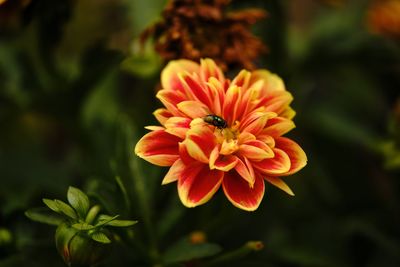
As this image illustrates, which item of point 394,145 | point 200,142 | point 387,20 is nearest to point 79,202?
point 200,142

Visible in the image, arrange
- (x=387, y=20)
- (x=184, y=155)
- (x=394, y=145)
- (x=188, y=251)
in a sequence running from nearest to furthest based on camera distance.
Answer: (x=184, y=155) → (x=188, y=251) → (x=394, y=145) → (x=387, y=20)

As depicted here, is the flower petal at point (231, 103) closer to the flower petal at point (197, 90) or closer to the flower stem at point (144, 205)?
the flower petal at point (197, 90)

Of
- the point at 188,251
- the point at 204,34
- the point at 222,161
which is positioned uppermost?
the point at 204,34

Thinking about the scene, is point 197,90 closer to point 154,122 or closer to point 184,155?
point 184,155

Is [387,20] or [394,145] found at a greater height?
[387,20]

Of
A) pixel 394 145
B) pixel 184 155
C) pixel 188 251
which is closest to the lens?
pixel 184 155

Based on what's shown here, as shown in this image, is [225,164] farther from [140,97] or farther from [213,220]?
[140,97]

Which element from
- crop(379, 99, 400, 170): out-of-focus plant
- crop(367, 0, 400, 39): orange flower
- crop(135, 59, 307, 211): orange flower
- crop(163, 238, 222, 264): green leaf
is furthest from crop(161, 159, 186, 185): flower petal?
crop(367, 0, 400, 39): orange flower

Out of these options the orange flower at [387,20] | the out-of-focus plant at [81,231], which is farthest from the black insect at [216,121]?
the orange flower at [387,20]

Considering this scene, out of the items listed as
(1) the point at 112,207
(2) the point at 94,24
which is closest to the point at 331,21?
→ (2) the point at 94,24
